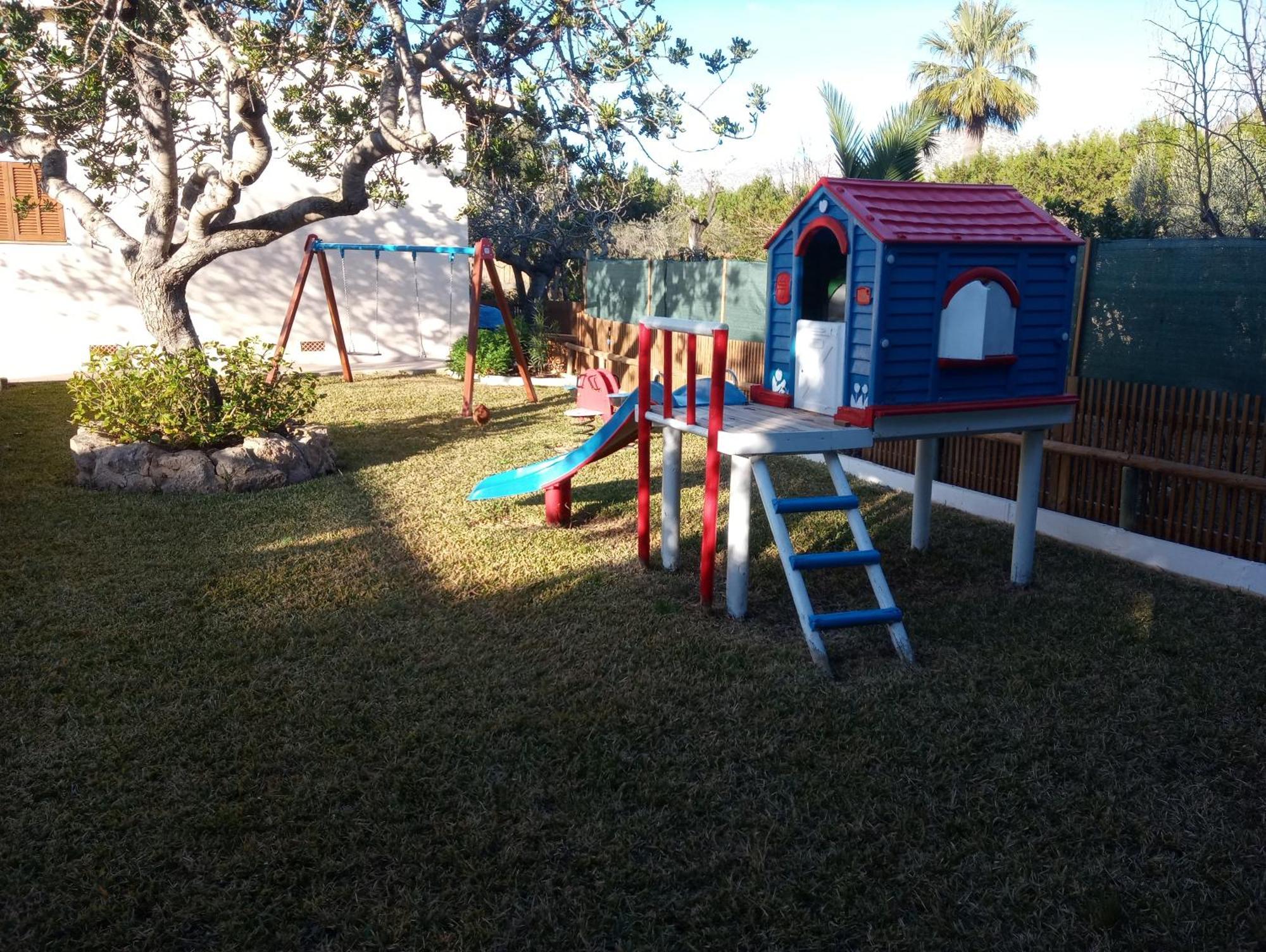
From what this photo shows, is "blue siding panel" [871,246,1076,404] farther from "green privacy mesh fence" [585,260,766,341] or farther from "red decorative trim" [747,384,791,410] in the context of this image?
"green privacy mesh fence" [585,260,766,341]

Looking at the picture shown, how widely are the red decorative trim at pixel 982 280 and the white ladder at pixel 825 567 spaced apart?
3.80 feet

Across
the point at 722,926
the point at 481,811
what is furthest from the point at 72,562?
the point at 722,926

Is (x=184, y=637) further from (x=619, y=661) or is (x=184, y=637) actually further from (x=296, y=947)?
(x=296, y=947)

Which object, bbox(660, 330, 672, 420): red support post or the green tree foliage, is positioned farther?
the green tree foliage

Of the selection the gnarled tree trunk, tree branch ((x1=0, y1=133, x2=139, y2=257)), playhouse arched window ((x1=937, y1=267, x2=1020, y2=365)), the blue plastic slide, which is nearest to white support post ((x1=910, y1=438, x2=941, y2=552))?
playhouse arched window ((x1=937, y1=267, x2=1020, y2=365))

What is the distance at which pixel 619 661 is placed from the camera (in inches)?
180

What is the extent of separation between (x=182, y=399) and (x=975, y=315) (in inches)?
237

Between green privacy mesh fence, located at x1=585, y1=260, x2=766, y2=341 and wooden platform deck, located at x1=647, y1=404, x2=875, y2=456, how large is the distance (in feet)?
17.2

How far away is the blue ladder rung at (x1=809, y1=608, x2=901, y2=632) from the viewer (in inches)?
177

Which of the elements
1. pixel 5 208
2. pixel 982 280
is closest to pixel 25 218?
pixel 5 208

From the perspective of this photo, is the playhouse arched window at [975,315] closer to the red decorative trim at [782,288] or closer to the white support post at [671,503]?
the red decorative trim at [782,288]

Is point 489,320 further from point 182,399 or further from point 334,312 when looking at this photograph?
point 182,399

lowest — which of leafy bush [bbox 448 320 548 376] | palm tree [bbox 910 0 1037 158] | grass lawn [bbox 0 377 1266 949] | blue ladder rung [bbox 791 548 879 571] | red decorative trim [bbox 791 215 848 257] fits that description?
grass lawn [bbox 0 377 1266 949]

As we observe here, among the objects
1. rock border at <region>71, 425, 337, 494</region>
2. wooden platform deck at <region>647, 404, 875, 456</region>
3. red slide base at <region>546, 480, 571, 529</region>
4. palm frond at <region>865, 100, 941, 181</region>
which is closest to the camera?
wooden platform deck at <region>647, 404, 875, 456</region>
